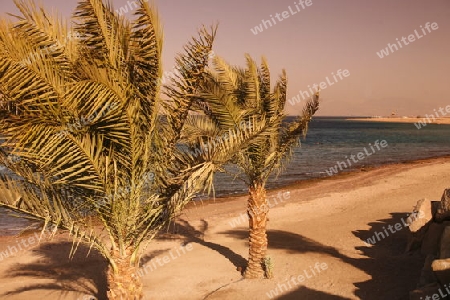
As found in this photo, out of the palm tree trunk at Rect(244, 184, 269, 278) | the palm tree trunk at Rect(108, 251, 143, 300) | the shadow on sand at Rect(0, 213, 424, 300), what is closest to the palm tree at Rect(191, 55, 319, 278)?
the palm tree trunk at Rect(244, 184, 269, 278)

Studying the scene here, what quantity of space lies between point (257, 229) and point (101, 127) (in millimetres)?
6175

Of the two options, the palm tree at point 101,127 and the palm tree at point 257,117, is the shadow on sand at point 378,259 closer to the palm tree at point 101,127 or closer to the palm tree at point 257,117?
the palm tree at point 257,117

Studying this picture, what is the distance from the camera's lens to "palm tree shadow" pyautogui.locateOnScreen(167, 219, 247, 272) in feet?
38.8

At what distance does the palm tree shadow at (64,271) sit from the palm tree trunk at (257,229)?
403cm

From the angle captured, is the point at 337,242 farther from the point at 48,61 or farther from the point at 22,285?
the point at 48,61

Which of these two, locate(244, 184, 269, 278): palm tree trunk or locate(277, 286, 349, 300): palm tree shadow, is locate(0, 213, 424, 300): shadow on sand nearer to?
locate(277, 286, 349, 300): palm tree shadow

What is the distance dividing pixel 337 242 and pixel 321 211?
5.69 metres

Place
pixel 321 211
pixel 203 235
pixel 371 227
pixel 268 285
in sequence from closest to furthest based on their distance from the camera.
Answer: pixel 268 285
pixel 371 227
pixel 203 235
pixel 321 211

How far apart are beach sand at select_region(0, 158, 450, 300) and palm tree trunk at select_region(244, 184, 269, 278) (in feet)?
1.28

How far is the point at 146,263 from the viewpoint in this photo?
12.1 m

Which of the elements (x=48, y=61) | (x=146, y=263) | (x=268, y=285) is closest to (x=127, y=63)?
(x=48, y=61)

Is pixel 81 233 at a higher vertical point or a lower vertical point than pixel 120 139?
lower

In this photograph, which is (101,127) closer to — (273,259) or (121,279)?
(121,279)

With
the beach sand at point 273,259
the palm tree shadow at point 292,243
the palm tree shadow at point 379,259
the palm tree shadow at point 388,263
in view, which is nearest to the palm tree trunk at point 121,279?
the beach sand at point 273,259
